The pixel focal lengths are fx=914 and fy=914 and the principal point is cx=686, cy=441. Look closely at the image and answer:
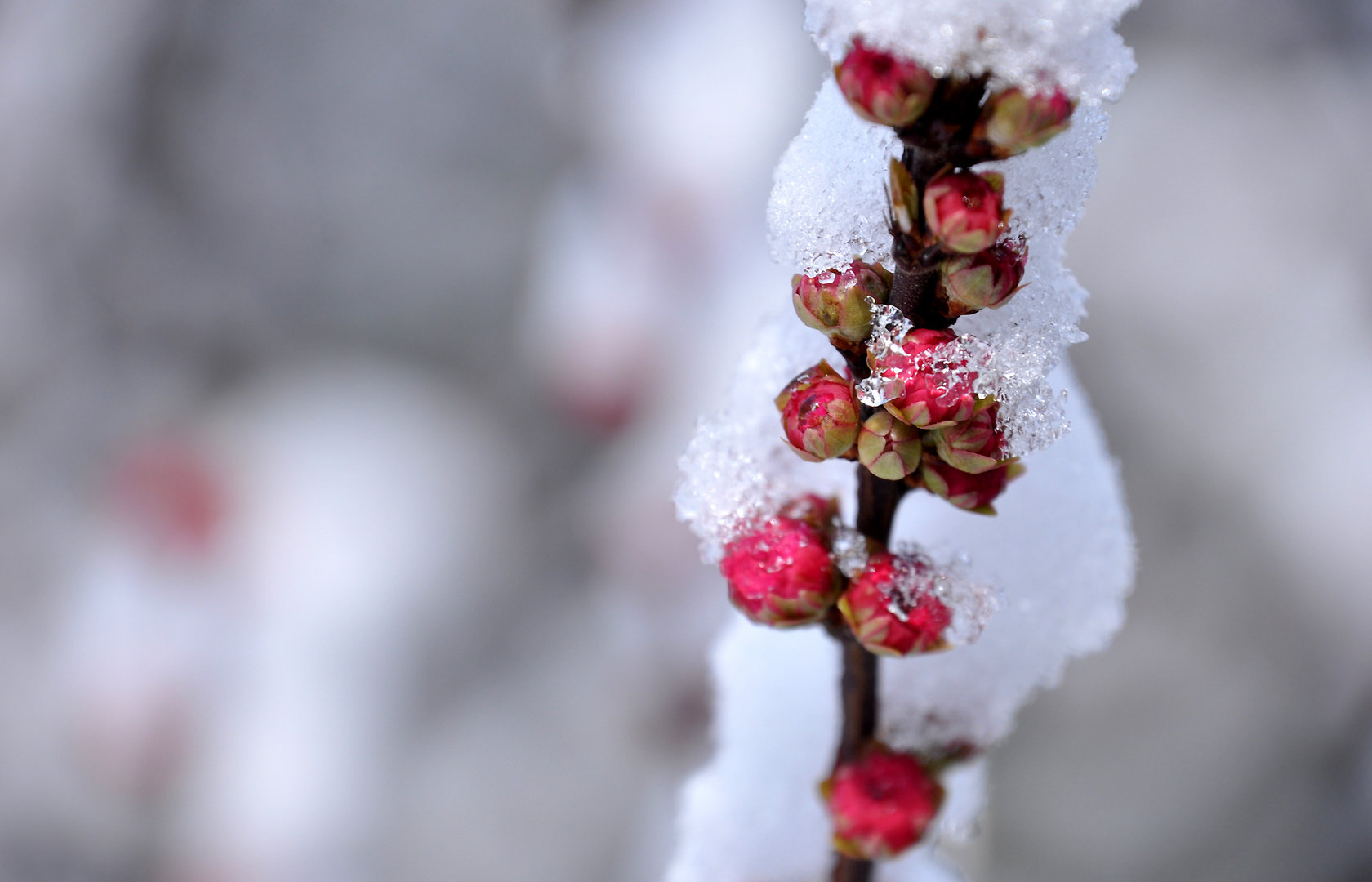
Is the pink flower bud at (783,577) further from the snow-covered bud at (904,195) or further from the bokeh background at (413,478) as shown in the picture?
the bokeh background at (413,478)

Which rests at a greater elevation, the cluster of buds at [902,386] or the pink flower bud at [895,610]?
the cluster of buds at [902,386]

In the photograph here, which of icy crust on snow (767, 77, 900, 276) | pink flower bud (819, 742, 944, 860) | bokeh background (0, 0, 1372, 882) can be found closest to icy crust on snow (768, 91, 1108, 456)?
icy crust on snow (767, 77, 900, 276)

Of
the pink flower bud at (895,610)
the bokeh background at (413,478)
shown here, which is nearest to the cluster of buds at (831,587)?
the pink flower bud at (895,610)

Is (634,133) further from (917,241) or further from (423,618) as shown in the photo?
(917,241)

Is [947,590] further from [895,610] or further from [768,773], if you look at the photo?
[768,773]

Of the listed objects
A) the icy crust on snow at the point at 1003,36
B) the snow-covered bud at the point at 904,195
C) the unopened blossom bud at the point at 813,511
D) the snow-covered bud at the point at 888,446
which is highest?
the icy crust on snow at the point at 1003,36

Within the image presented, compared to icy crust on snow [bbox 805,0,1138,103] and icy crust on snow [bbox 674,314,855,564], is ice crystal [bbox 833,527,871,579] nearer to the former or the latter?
icy crust on snow [bbox 674,314,855,564]
